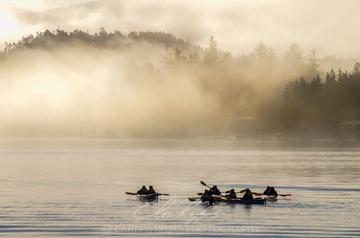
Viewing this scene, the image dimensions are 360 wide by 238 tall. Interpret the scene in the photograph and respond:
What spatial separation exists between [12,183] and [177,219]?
Result: 2173 inches

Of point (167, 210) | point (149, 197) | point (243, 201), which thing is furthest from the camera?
point (149, 197)

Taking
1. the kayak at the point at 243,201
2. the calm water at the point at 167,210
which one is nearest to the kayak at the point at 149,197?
the calm water at the point at 167,210

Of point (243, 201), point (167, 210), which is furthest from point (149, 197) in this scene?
point (243, 201)

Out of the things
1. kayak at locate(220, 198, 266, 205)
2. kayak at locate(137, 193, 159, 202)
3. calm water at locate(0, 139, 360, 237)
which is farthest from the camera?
kayak at locate(137, 193, 159, 202)

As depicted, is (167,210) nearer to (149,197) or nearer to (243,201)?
(243,201)

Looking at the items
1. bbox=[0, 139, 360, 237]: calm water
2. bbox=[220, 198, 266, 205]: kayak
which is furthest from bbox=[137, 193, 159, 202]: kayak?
bbox=[220, 198, 266, 205]: kayak

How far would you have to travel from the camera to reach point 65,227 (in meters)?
75.3

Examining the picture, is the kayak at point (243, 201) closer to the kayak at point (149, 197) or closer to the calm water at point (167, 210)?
the calm water at point (167, 210)

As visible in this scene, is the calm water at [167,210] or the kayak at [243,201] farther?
the kayak at [243,201]

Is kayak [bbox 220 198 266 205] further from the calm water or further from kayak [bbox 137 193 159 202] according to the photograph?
kayak [bbox 137 193 159 202]

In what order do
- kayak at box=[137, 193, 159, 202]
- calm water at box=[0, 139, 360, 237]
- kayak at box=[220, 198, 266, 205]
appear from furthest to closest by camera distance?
kayak at box=[137, 193, 159, 202] < kayak at box=[220, 198, 266, 205] < calm water at box=[0, 139, 360, 237]

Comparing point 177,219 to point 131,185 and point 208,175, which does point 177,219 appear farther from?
point 208,175

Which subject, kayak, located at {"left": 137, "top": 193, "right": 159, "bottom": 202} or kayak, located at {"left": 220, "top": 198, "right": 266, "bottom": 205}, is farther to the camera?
kayak, located at {"left": 137, "top": 193, "right": 159, "bottom": 202}

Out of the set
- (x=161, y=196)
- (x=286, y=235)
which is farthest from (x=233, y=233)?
(x=161, y=196)
